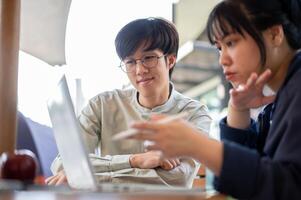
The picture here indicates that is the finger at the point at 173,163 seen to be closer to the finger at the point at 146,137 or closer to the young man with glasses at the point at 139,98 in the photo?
the young man with glasses at the point at 139,98

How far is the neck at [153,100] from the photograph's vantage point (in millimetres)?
1618

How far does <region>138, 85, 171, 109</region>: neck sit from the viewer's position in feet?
5.31

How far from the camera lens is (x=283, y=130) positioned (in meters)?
0.77

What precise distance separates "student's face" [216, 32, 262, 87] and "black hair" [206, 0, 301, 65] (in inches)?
0.4

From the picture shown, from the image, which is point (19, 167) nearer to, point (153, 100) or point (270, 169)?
point (270, 169)

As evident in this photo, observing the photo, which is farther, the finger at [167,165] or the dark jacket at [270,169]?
the finger at [167,165]

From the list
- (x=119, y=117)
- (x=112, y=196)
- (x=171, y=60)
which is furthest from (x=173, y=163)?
(x=112, y=196)

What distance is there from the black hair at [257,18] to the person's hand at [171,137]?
300 millimetres

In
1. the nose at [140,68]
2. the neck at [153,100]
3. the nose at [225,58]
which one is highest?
the nose at [225,58]

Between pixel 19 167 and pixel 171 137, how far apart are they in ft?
1.08

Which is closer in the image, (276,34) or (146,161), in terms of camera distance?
(276,34)

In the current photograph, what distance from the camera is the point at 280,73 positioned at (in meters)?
0.93

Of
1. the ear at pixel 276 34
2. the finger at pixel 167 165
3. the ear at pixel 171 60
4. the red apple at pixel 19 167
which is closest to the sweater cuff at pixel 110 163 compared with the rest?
the finger at pixel 167 165

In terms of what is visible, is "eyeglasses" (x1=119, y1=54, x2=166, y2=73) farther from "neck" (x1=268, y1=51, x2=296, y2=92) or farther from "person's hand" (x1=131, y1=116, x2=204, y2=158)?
"person's hand" (x1=131, y1=116, x2=204, y2=158)
